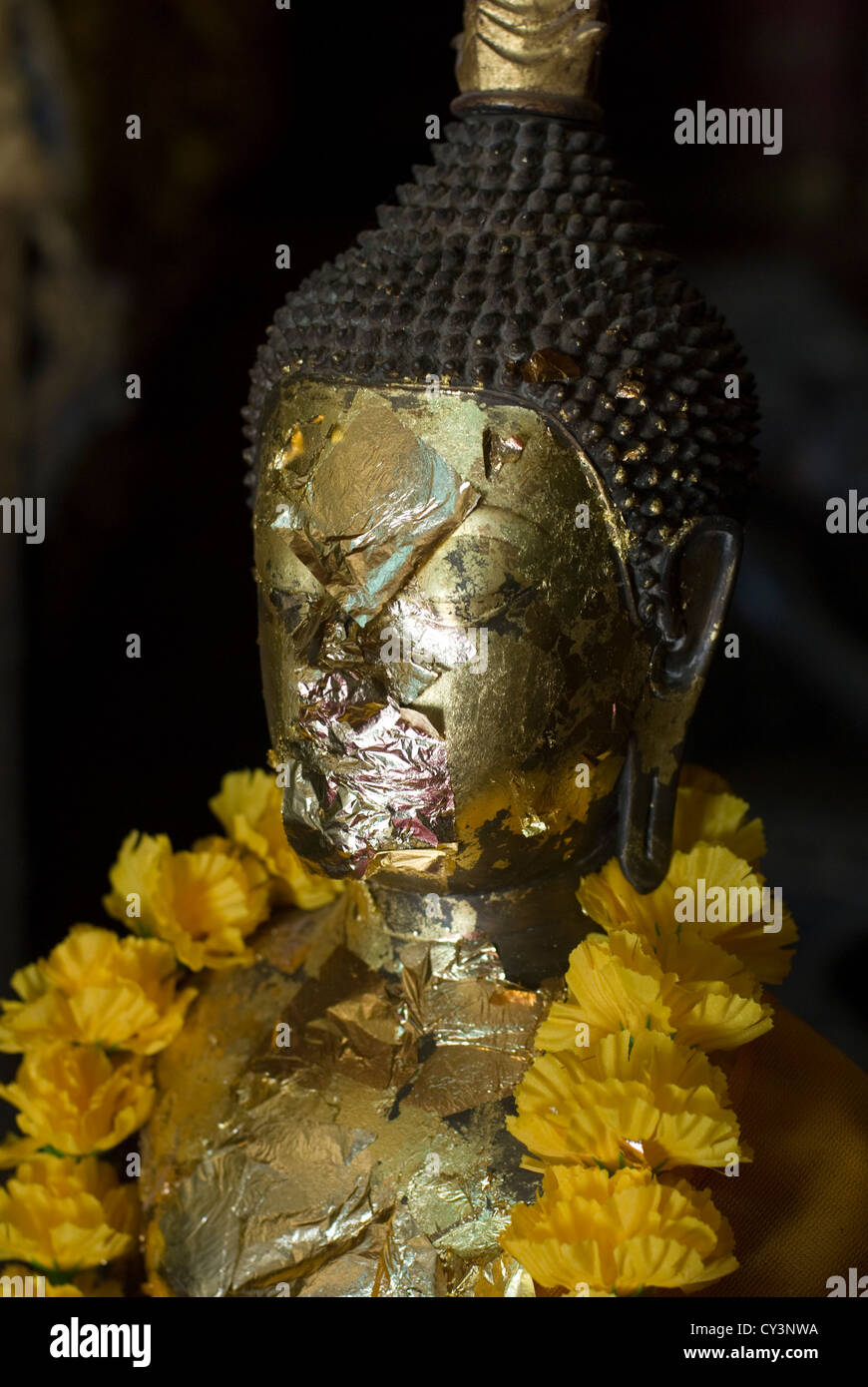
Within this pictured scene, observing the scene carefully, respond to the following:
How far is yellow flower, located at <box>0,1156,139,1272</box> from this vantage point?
1.56 metres

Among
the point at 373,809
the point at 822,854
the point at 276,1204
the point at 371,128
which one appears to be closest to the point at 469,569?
the point at 373,809

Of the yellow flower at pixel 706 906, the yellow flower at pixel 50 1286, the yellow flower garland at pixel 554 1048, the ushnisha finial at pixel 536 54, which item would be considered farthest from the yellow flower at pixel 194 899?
the ushnisha finial at pixel 536 54

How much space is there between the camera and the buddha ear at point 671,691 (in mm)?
1542

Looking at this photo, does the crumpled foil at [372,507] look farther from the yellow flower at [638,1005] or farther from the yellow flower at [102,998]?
the yellow flower at [102,998]

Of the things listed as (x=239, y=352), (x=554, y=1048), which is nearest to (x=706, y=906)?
(x=554, y=1048)

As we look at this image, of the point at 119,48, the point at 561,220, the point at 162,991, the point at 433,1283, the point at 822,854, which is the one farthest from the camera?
the point at 822,854

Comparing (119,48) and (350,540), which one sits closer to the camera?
(350,540)

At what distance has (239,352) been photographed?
8.12ft

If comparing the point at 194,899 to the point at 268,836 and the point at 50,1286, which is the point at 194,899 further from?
the point at 50,1286

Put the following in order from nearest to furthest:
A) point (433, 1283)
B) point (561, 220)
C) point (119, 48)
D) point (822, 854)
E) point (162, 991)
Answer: point (433, 1283), point (561, 220), point (162, 991), point (119, 48), point (822, 854)

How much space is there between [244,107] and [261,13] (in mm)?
157

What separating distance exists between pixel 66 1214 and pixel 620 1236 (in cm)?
72

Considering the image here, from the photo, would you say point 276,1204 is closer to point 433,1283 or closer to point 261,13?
point 433,1283

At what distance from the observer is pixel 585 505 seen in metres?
1.47
